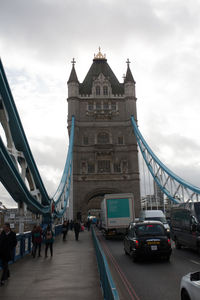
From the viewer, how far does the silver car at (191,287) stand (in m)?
4.23

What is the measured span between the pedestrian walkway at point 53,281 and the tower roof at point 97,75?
155ft

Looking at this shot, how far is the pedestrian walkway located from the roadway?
0.72 m

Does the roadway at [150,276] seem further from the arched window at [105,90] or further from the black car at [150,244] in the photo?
the arched window at [105,90]

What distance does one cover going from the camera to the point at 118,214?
78.2 feet

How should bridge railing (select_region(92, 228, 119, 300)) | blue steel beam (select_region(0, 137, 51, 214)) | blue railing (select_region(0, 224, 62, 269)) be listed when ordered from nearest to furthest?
bridge railing (select_region(92, 228, 119, 300)) < blue steel beam (select_region(0, 137, 51, 214)) < blue railing (select_region(0, 224, 62, 269))

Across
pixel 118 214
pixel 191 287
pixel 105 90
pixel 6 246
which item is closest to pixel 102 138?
pixel 105 90

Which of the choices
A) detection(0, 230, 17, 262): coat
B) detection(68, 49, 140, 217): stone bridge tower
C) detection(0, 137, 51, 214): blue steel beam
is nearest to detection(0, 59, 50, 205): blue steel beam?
detection(0, 137, 51, 214): blue steel beam

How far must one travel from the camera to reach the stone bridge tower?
160 feet

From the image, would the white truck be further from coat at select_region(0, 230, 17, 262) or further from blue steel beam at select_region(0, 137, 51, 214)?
coat at select_region(0, 230, 17, 262)

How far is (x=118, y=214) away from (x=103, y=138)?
29983 mm

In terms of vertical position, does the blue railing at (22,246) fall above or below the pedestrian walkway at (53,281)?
above

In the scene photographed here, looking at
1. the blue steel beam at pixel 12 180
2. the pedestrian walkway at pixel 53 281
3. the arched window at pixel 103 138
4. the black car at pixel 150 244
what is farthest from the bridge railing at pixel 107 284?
the arched window at pixel 103 138

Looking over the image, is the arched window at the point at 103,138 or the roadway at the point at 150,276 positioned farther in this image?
the arched window at the point at 103,138

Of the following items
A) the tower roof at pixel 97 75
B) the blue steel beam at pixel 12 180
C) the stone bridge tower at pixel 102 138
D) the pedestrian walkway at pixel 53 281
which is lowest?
the pedestrian walkway at pixel 53 281
